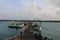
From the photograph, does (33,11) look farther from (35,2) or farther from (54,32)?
(54,32)

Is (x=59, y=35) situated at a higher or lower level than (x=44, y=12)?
lower

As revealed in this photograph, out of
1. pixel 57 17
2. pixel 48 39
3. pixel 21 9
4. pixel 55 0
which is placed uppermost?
pixel 55 0

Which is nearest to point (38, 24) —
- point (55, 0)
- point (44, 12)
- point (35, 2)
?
point (44, 12)

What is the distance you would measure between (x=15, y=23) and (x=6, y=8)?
0.27 metres

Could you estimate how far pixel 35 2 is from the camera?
1.85m

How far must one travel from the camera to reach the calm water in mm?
1805

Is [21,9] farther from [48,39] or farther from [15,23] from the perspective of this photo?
[48,39]

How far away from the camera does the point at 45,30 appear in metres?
1.87

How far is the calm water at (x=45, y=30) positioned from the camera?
1.80 m

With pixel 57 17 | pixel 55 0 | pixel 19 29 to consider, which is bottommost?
pixel 19 29

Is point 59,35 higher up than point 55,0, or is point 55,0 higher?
point 55,0

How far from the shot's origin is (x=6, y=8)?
185cm

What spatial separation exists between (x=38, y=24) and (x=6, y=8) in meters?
0.55

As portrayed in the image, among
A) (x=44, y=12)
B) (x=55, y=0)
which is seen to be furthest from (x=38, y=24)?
(x=55, y=0)
